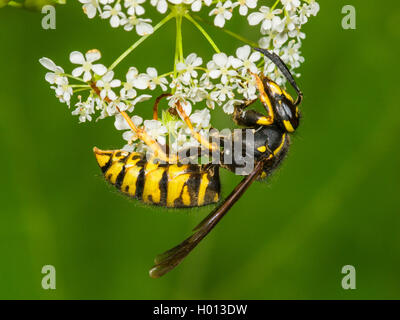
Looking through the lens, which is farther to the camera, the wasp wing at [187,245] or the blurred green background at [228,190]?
the blurred green background at [228,190]

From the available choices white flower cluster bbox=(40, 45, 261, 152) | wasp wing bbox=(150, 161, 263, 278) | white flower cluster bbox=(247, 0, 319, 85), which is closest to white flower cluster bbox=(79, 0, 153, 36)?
white flower cluster bbox=(40, 45, 261, 152)

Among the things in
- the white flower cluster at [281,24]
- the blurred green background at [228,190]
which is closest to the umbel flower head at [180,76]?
the white flower cluster at [281,24]

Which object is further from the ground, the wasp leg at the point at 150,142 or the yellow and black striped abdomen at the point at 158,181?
the wasp leg at the point at 150,142

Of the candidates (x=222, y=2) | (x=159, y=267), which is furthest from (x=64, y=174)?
(x=222, y=2)

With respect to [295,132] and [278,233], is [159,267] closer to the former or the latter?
[295,132]

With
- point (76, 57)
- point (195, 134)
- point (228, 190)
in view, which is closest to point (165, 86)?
point (195, 134)

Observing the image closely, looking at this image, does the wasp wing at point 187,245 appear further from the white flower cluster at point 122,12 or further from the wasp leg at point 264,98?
the white flower cluster at point 122,12
